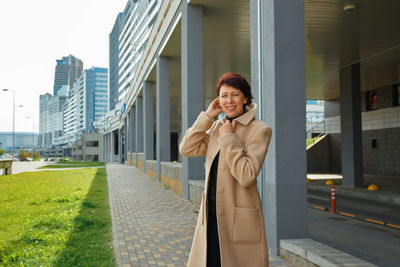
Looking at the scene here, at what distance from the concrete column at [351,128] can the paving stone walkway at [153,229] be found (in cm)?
809

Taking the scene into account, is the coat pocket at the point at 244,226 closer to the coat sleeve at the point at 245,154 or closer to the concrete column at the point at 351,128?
the coat sleeve at the point at 245,154

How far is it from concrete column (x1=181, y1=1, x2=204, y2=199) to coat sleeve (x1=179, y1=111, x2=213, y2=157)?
8.52m

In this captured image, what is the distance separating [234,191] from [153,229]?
17.4 ft

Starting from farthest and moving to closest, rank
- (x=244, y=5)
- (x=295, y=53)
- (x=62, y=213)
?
(x=244, y=5), (x=62, y=213), (x=295, y=53)

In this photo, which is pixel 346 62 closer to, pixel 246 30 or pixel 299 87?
pixel 246 30

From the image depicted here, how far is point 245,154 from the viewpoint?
2127 millimetres

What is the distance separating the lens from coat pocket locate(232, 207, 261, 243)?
2131mm

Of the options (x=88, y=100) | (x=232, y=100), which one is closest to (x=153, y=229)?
(x=232, y=100)

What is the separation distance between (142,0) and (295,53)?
237 feet

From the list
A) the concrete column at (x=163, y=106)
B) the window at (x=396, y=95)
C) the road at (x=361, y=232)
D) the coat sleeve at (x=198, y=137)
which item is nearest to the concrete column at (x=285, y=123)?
the road at (x=361, y=232)

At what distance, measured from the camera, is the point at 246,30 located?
13164 millimetres

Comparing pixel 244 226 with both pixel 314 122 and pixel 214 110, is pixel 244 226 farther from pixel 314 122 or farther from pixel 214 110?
pixel 314 122

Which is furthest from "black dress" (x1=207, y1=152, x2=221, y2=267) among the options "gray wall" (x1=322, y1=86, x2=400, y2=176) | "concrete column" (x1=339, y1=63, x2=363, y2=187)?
"gray wall" (x1=322, y1=86, x2=400, y2=176)

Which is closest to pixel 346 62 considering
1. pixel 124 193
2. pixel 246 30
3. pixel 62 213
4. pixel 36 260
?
pixel 246 30
